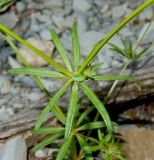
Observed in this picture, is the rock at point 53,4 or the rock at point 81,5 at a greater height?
the rock at point 53,4

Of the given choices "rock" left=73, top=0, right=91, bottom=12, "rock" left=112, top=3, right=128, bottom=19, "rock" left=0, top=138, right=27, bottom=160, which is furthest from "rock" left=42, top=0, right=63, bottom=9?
"rock" left=0, top=138, right=27, bottom=160

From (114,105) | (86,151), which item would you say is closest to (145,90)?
(114,105)

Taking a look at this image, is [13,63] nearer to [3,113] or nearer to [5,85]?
[5,85]

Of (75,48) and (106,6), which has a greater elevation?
(106,6)

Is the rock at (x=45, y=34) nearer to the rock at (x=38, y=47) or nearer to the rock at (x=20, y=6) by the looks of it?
the rock at (x=38, y=47)

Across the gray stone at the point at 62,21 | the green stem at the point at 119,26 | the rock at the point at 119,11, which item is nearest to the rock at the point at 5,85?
the gray stone at the point at 62,21

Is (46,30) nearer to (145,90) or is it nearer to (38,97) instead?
(38,97)

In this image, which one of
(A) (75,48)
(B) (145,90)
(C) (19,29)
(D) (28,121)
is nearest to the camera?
(A) (75,48)
